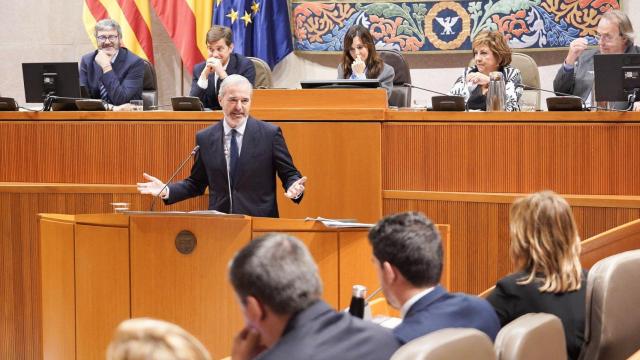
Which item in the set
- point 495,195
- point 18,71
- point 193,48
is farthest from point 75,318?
point 18,71

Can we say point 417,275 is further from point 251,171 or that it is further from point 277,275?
point 251,171

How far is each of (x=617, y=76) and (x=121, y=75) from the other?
11.1ft

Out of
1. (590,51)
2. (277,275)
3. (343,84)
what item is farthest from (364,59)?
(277,275)

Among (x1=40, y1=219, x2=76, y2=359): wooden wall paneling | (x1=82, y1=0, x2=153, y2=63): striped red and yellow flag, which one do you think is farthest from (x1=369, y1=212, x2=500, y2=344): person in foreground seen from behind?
(x1=82, y1=0, x2=153, y2=63): striped red and yellow flag

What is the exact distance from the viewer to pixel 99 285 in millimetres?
4297

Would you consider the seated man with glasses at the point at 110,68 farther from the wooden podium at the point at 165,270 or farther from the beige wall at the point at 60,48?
the wooden podium at the point at 165,270

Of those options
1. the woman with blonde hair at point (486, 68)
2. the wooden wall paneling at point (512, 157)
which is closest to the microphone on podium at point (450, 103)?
the wooden wall paneling at point (512, 157)

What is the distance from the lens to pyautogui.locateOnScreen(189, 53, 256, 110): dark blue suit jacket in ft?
21.2

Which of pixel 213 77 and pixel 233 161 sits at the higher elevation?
pixel 213 77

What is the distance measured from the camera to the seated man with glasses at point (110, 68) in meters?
6.57

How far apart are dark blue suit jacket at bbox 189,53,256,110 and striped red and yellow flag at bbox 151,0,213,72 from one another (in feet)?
4.82

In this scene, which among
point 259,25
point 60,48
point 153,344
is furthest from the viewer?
point 60,48

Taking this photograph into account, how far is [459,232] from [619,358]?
2.04 metres

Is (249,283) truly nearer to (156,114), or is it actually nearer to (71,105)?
(156,114)
